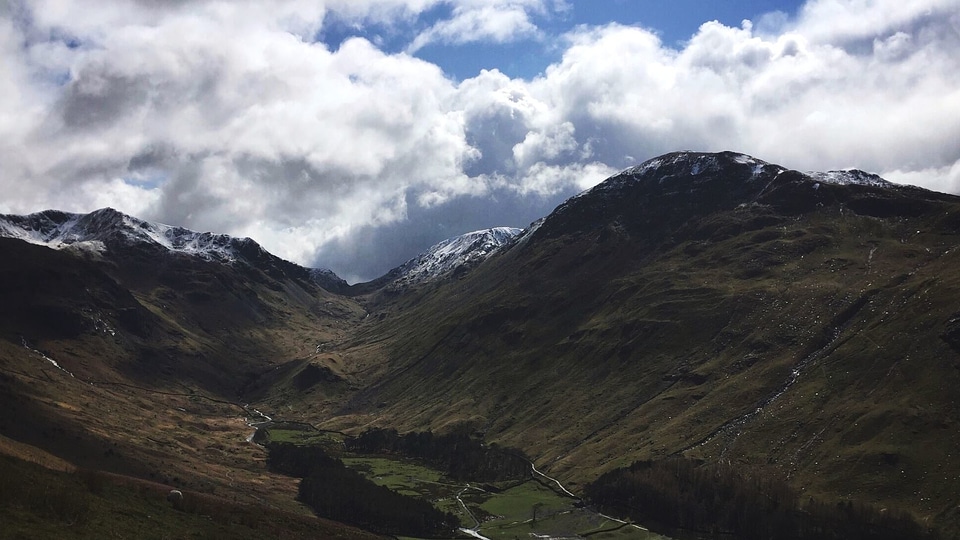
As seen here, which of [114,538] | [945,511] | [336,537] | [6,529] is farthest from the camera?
[945,511]

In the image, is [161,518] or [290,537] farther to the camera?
[290,537]

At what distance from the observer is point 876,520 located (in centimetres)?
18600

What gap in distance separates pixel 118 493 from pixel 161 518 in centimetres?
1174

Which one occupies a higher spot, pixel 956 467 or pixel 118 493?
pixel 956 467

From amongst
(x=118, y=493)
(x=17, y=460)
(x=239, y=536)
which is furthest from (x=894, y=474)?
(x=17, y=460)

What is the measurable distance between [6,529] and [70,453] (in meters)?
151

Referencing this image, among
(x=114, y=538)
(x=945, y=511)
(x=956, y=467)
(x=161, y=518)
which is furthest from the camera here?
(x=956, y=467)

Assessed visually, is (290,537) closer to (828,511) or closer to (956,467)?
(828,511)

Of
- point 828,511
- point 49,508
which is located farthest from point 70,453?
point 828,511

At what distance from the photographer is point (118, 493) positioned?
102m

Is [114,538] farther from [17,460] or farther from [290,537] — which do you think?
[290,537]

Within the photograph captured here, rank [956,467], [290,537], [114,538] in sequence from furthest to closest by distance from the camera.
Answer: [956,467] → [290,537] → [114,538]

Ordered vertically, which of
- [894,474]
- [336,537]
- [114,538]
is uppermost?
[894,474]

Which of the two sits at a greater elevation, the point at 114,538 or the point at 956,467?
the point at 956,467
